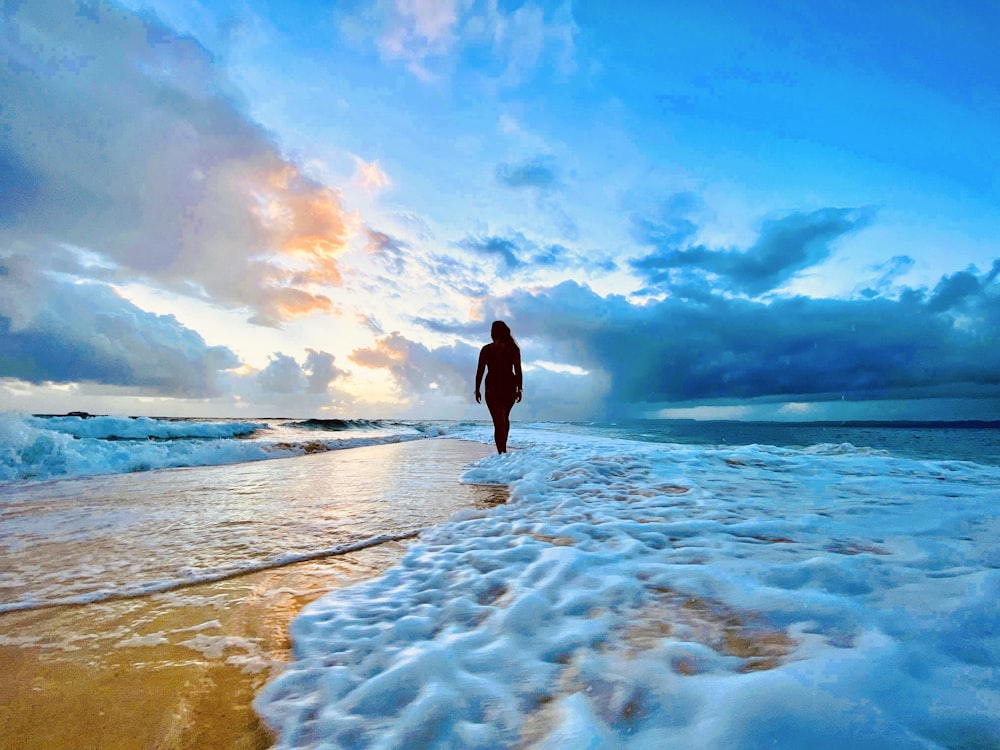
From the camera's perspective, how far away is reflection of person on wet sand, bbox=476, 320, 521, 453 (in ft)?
27.0

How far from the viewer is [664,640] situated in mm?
1567

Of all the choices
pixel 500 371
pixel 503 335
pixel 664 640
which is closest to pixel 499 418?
pixel 500 371

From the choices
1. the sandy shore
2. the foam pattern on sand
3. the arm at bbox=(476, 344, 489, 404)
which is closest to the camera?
the foam pattern on sand

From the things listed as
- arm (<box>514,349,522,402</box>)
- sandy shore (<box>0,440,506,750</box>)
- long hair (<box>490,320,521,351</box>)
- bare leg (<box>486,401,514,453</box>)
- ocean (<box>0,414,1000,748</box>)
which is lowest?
sandy shore (<box>0,440,506,750</box>)

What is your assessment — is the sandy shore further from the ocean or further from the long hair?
the long hair

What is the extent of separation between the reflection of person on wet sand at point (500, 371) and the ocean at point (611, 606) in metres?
3.84

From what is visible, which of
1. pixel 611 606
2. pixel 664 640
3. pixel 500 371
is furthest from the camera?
pixel 500 371

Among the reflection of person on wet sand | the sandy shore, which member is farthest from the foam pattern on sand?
the reflection of person on wet sand

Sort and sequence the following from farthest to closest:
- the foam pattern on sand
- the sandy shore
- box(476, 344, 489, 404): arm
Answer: box(476, 344, 489, 404): arm → the sandy shore → the foam pattern on sand

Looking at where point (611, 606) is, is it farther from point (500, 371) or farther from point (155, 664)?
point (500, 371)

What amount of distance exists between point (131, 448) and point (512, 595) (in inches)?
432

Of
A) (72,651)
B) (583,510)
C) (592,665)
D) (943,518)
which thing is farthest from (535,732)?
(943,518)

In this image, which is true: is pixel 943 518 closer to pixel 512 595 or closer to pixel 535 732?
pixel 512 595

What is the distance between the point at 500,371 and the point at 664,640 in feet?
22.2
